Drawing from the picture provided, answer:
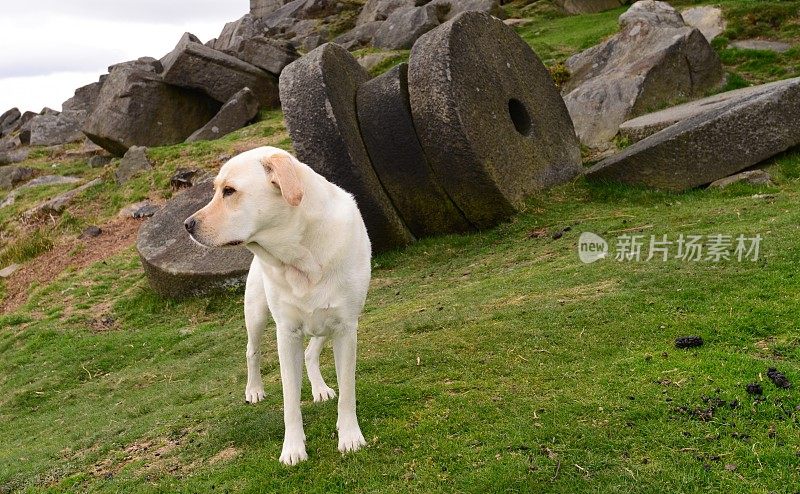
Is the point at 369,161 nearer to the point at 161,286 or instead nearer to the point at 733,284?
the point at 161,286

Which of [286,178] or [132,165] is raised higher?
[132,165]

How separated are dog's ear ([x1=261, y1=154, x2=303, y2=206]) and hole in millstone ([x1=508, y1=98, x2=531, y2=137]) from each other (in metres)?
7.27

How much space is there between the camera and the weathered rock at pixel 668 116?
38.8 feet

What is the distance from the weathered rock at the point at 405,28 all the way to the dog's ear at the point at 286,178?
21.2 metres

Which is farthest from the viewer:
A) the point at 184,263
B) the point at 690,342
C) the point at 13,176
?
the point at 13,176

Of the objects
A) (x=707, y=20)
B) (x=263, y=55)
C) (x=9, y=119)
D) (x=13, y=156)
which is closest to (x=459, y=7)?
(x=263, y=55)

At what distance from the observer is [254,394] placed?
583cm

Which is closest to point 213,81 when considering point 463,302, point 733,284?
point 463,302

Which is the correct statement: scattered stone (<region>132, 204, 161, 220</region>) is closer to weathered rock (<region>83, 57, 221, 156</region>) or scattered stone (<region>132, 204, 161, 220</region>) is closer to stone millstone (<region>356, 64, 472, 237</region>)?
weathered rock (<region>83, 57, 221, 156</region>)

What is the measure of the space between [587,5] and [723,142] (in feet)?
58.1

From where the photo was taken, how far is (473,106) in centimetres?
972

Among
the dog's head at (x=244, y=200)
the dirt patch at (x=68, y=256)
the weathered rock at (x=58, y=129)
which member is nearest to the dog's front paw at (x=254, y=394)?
the dog's head at (x=244, y=200)

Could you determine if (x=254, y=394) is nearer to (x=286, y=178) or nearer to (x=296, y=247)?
(x=296, y=247)

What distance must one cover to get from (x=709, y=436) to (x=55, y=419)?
6008 millimetres
